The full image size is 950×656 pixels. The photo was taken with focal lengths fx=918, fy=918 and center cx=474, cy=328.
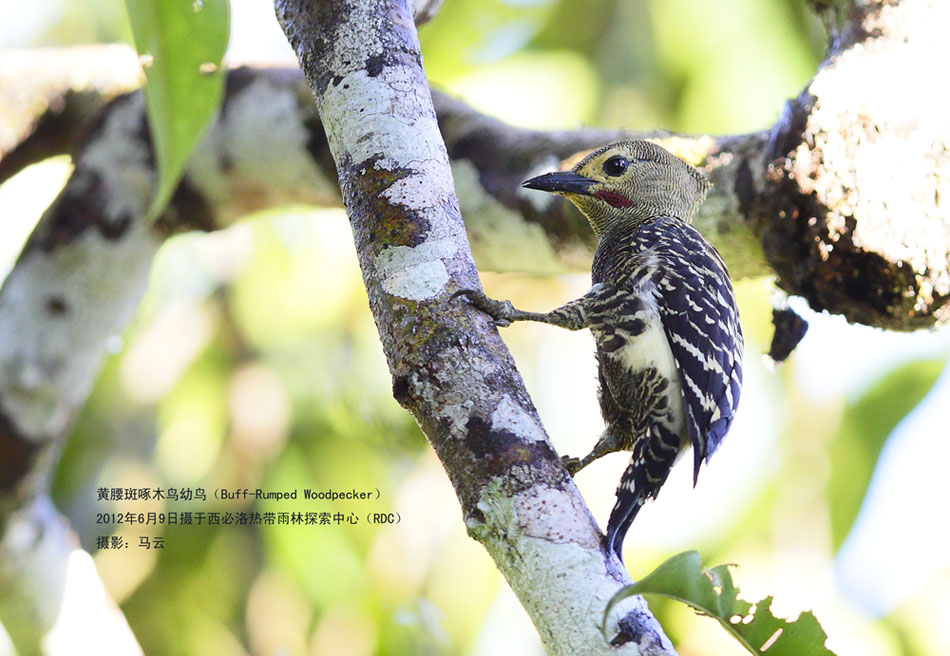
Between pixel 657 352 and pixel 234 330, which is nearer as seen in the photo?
pixel 657 352

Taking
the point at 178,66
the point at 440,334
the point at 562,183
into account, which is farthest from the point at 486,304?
the point at 562,183

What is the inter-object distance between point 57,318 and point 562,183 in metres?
1.88

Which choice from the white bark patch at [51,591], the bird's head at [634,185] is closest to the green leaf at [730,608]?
the bird's head at [634,185]

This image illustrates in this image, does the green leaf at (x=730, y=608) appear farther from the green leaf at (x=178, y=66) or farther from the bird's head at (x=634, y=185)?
the bird's head at (x=634, y=185)

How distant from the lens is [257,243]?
5.84m

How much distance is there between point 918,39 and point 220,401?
438 centimetres

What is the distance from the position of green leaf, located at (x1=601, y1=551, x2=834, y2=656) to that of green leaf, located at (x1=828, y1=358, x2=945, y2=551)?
427 centimetres

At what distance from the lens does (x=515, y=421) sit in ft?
4.66

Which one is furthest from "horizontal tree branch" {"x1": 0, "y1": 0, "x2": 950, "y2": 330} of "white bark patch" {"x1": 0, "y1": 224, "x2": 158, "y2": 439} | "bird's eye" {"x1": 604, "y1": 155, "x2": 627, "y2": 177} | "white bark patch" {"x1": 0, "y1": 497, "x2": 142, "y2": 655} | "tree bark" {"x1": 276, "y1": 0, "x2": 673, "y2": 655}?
"white bark patch" {"x1": 0, "y1": 497, "x2": 142, "y2": 655}

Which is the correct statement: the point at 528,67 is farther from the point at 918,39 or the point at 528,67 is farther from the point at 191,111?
the point at 191,111

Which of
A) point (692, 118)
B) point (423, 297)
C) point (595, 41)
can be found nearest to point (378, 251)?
point (423, 297)

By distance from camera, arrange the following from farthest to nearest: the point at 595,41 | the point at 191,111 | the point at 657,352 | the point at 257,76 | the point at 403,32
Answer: the point at 595,41 < the point at 257,76 < the point at 657,352 < the point at 403,32 < the point at 191,111

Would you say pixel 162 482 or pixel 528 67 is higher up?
pixel 528 67

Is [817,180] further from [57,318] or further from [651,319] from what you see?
[57,318]
